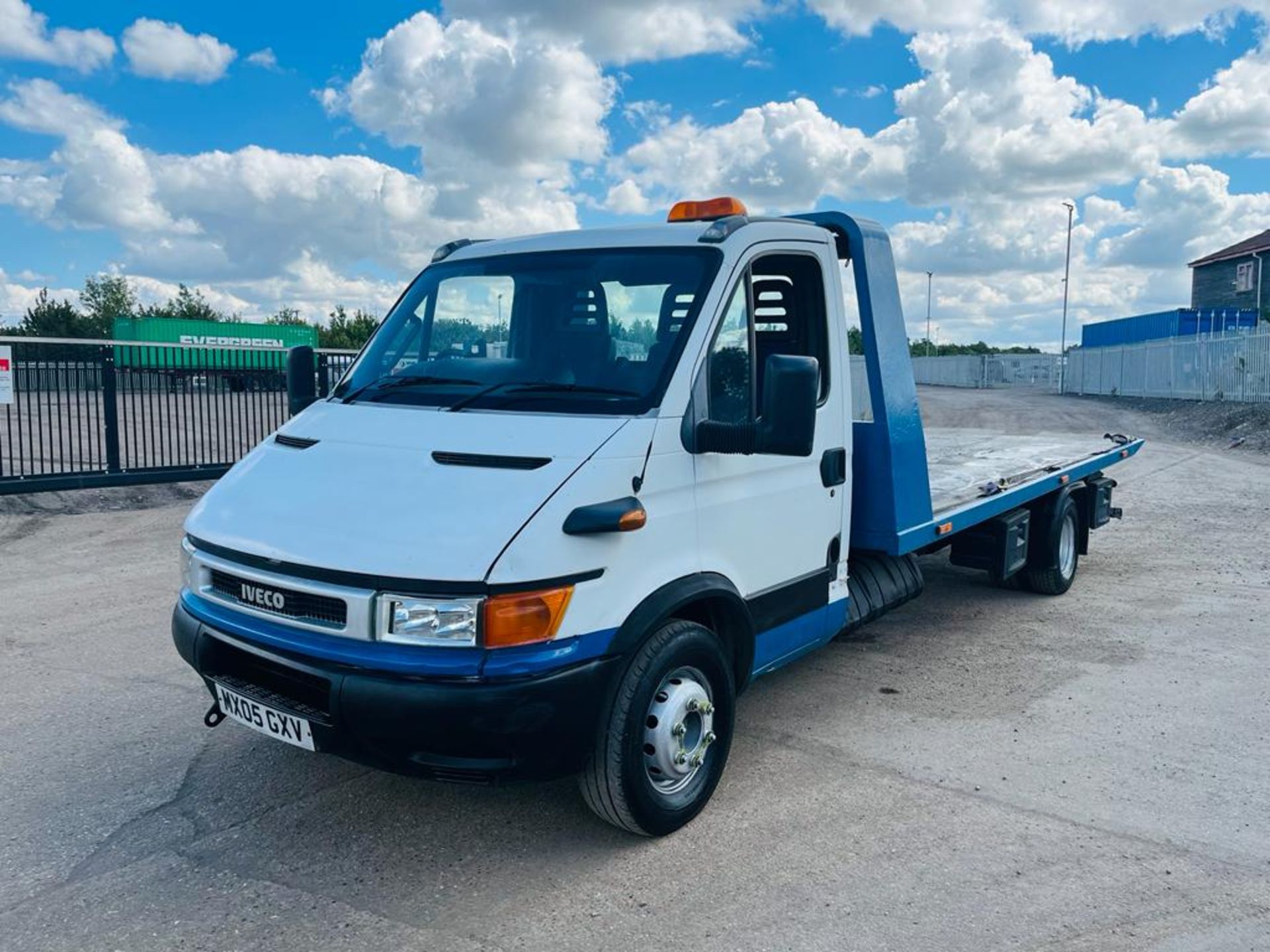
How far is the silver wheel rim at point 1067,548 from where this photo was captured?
7648 millimetres

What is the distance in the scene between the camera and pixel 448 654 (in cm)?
315

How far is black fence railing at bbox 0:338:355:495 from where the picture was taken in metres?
11.1

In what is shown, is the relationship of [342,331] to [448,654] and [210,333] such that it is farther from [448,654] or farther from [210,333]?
[448,654]

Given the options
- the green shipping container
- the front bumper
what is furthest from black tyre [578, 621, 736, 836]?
the green shipping container

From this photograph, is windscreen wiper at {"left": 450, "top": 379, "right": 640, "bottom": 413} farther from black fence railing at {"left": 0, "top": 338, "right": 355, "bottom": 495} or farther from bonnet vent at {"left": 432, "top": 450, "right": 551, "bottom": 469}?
black fence railing at {"left": 0, "top": 338, "right": 355, "bottom": 495}

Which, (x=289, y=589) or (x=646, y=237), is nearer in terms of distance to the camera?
(x=289, y=589)

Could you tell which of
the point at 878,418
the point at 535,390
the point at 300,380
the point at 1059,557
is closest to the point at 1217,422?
the point at 1059,557

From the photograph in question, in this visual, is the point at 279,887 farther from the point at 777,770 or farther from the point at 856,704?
the point at 856,704

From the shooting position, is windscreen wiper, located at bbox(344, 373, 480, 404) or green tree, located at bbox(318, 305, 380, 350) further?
green tree, located at bbox(318, 305, 380, 350)

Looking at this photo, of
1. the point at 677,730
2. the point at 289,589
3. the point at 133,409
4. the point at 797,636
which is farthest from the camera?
the point at 133,409

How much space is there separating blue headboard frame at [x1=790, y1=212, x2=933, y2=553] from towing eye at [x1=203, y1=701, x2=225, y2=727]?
304cm

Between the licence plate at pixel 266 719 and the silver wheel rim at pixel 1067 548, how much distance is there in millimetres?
5991

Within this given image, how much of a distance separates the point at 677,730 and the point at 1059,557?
198 inches

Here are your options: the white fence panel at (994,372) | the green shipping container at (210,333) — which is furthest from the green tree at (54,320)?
the white fence panel at (994,372)
